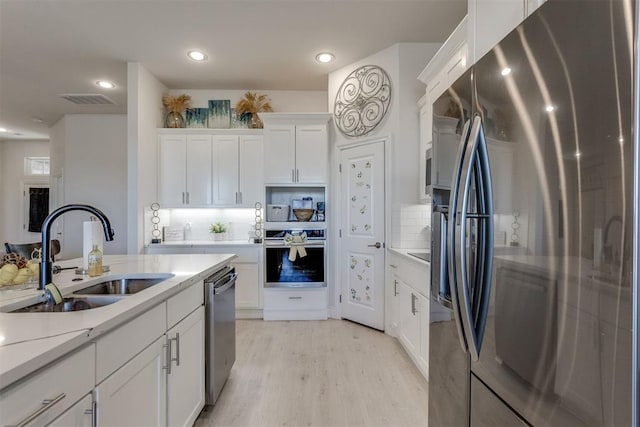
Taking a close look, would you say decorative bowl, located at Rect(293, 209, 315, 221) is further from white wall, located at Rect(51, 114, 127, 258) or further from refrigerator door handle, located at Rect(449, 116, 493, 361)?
white wall, located at Rect(51, 114, 127, 258)

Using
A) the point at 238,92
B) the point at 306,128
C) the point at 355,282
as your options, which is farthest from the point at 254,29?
the point at 355,282

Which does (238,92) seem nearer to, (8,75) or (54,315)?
(8,75)

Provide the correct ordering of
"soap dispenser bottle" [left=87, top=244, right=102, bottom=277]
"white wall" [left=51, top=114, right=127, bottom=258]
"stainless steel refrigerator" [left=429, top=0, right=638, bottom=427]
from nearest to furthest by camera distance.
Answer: "stainless steel refrigerator" [left=429, top=0, right=638, bottom=427] → "soap dispenser bottle" [left=87, top=244, right=102, bottom=277] → "white wall" [left=51, top=114, right=127, bottom=258]

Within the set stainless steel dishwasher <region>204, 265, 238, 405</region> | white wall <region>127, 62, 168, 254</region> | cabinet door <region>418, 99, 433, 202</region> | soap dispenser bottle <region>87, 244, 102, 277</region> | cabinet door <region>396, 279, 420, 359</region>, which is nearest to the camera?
soap dispenser bottle <region>87, 244, 102, 277</region>

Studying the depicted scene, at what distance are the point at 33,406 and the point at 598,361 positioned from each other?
125cm

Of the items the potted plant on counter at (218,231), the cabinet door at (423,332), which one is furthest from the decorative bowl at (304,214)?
the cabinet door at (423,332)

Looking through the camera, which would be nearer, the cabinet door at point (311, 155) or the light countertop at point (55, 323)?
the light countertop at point (55, 323)

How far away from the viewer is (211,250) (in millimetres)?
3859

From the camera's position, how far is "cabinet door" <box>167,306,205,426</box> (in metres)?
1.49

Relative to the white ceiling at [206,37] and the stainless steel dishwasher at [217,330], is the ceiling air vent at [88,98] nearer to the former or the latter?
the white ceiling at [206,37]

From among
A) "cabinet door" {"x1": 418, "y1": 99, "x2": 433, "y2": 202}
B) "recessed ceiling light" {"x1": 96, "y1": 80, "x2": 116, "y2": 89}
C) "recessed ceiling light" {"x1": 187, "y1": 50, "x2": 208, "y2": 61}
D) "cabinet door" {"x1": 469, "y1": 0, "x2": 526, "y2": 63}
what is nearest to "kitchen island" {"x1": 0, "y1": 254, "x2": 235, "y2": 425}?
"cabinet door" {"x1": 469, "y1": 0, "x2": 526, "y2": 63}

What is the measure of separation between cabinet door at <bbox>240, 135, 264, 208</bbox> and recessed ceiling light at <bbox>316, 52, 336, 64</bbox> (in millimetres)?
1207

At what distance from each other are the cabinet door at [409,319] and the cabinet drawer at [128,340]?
1858 mm

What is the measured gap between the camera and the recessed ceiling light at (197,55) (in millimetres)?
3471
